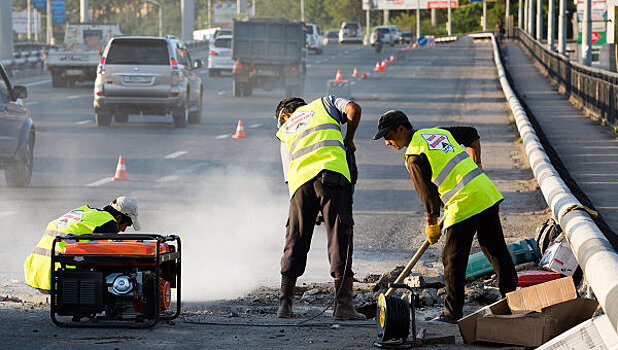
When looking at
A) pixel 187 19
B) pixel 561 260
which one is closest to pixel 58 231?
pixel 561 260

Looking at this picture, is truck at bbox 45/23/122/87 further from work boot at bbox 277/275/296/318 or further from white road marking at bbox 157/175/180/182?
work boot at bbox 277/275/296/318

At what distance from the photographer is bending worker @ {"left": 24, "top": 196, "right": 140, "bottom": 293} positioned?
A: 8.68 meters

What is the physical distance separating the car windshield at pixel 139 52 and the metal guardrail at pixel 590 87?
942 cm

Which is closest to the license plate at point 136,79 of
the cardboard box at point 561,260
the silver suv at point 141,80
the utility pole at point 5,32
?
the silver suv at point 141,80

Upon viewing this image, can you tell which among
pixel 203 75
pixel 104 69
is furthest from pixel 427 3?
pixel 104 69

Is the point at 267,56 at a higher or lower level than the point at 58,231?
higher

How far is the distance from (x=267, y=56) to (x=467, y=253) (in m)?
29.9

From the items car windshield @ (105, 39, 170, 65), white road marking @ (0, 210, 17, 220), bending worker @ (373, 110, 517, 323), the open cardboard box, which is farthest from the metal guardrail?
the open cardboard box

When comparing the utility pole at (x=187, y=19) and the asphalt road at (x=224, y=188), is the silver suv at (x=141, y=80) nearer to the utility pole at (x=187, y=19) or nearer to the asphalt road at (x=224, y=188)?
the asphalt road at (x=224, y=188)

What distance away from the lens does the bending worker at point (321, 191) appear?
8.39 m

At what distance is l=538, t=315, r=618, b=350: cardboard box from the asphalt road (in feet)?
14.2

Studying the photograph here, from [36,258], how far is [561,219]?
3.87m

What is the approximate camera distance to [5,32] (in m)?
50.0

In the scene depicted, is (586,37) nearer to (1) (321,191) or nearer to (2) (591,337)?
(1) (321,191)
